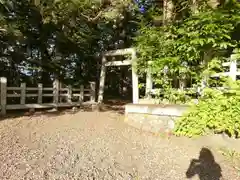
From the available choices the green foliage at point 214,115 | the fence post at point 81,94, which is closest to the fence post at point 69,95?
the fence post at point 81,94

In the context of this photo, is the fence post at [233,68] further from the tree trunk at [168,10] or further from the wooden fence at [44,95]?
the wooden fence at [44,95]

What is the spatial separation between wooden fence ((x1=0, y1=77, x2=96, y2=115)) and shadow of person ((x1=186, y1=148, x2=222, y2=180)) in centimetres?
587

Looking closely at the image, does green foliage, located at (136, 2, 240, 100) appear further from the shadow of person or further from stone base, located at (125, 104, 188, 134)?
the shadow of person

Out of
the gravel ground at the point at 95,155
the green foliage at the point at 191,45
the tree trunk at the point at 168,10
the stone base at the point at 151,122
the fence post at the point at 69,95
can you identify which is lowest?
the gravel ground at the point at 95,155

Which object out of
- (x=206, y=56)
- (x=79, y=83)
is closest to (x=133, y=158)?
(x=206, y=56)

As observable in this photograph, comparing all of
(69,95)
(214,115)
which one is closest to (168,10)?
(214,115)

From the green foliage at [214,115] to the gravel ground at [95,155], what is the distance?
1.11ft

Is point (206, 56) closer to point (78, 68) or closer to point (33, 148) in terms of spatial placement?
point (33, 148)

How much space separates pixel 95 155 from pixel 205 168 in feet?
6.39

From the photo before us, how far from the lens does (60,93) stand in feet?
31.4

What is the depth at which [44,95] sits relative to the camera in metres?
8.73

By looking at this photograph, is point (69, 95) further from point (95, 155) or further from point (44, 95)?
point (95, 155)

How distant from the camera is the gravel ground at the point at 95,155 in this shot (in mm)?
3596

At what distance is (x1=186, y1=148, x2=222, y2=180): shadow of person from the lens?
3909mm
